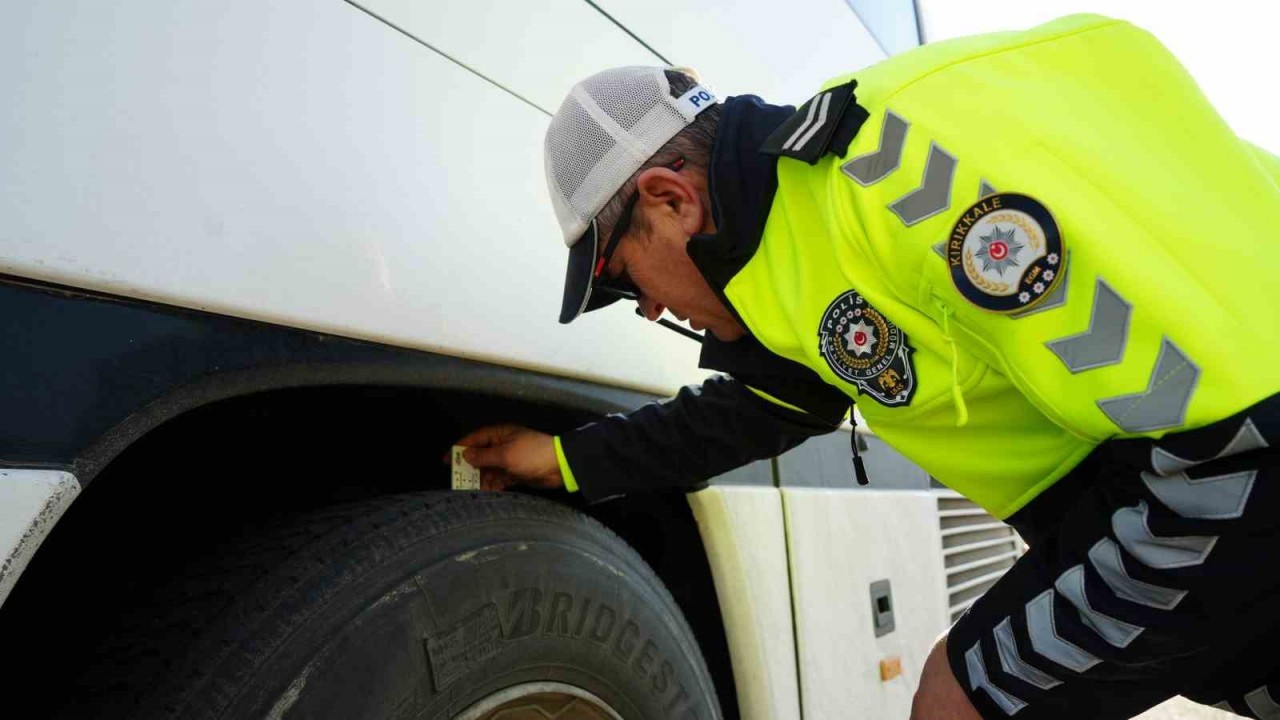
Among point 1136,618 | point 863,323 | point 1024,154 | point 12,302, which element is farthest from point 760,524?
point 12,302

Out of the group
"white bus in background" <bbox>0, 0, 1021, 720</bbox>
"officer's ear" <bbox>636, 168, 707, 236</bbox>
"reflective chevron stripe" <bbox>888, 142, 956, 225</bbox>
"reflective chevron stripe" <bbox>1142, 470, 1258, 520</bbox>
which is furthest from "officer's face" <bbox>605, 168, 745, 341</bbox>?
"reflective chevron stripe" <bbox>1142, 470, 1258, 520</bbox>

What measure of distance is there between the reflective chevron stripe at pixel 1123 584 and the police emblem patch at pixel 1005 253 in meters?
0.29

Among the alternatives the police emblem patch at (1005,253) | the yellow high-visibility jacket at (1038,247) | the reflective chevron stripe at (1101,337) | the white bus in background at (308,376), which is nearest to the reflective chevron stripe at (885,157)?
the yellow high-visibility jacket at (1038,247)

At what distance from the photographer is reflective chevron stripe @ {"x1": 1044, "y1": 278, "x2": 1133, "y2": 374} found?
830 mm

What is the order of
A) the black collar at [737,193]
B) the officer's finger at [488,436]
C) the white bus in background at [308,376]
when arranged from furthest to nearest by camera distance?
the officer's finger at [488,436] < the black collar at [737,193] < the white bus in background at [308,376]

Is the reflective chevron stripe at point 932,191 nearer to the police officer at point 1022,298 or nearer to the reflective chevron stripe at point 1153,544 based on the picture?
the police officer at point 1022,298

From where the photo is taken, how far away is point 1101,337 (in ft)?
2.76

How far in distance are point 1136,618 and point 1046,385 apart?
0.26m

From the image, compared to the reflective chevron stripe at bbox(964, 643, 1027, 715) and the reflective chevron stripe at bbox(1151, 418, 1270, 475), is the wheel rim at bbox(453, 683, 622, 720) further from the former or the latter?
the reflective chevron stripe at bbox(1151, 418, 1270, 475)

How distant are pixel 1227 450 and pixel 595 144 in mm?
811

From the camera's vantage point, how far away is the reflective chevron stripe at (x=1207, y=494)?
2.72 feet

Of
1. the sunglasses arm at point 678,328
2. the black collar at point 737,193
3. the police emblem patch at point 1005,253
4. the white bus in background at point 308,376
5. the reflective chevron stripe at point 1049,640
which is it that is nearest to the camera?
the white bus in background at point 308,376

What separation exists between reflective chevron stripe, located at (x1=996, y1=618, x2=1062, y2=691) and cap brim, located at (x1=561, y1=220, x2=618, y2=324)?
0.66 meters

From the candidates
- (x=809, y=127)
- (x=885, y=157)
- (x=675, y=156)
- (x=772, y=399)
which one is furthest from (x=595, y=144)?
(x=772, y=399)
